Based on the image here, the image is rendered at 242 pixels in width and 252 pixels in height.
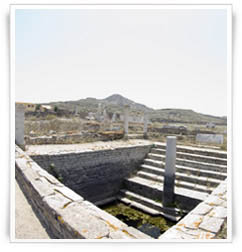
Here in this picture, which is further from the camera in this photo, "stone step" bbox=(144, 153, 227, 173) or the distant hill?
the distant hill

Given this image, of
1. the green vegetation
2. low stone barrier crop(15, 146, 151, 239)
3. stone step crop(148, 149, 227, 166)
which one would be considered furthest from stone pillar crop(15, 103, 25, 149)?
stone step crop(148, 149, 227, 166)

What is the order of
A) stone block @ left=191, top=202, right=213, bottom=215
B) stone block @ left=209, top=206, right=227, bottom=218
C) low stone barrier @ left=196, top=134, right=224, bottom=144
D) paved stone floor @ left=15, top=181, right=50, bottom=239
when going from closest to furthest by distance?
paved stone floor @ left=15, top=181, right=50, bottom=239 < stone block @ left=209, top=206, right=227, bottom=218 < stone block @ left=191, top=202, right=213, bottom=215 < low stone barrier @ left=196, top=134, right=224, bottom=144

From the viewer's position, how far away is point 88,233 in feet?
6.94

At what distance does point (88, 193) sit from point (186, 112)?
1338 inches

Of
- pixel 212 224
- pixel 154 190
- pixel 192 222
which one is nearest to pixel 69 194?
pixel 192 222

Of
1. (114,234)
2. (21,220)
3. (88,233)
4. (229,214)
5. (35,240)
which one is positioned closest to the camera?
(88,233)

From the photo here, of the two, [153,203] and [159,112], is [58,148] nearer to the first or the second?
[153,203]

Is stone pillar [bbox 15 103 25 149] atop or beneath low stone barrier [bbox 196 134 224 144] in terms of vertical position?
atop

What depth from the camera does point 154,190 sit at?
26.3 feet

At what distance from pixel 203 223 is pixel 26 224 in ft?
8.57

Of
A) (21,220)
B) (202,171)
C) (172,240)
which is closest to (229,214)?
(172,240)

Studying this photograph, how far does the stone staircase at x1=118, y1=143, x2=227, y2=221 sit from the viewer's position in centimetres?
725

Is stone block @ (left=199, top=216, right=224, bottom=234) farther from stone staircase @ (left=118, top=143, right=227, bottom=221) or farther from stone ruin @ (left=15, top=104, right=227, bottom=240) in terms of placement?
stone staircase @ (left=118, top=143, right=227, bottom=221)
